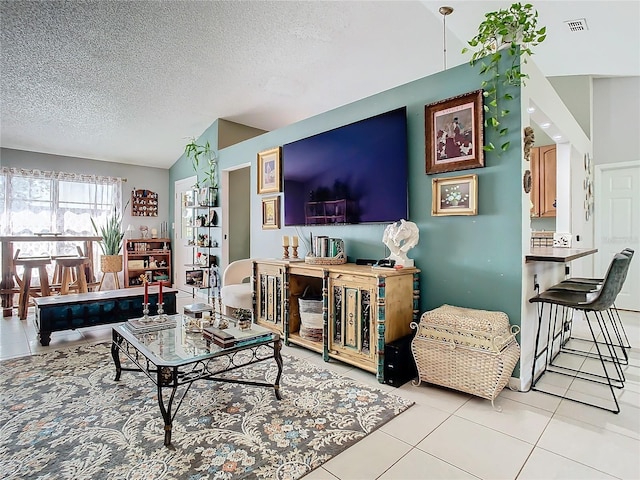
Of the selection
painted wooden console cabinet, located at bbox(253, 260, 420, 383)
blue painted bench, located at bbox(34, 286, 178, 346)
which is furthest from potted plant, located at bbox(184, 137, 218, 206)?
painted wooden console cabinet, located at bbox(253, 260, 420, 383)

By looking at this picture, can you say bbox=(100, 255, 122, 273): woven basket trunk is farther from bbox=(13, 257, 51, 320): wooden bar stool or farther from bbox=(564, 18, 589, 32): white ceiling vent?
bbox=(564, 18, 589, 32): white ceiling vent

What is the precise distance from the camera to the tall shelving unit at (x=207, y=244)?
5297 millimetres

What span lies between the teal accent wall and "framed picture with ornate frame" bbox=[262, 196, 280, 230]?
3.67ft

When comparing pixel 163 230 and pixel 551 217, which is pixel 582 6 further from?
pixel 163 230

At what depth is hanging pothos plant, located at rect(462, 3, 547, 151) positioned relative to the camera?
226 cm

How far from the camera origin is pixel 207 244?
5414 millimetres

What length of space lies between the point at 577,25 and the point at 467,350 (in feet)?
10.5

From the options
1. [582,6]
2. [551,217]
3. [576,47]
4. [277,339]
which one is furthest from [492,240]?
[551,217]

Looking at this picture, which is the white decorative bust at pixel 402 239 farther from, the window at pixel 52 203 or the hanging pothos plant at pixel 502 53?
the window at pixel 52 203

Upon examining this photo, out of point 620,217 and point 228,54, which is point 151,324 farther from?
point 620,217

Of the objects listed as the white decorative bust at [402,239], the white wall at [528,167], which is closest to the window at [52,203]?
the white decorative bust at [402,239]

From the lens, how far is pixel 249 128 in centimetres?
559

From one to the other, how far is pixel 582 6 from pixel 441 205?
2.11 meters

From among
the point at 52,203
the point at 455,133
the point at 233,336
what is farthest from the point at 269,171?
the point at 52,203
